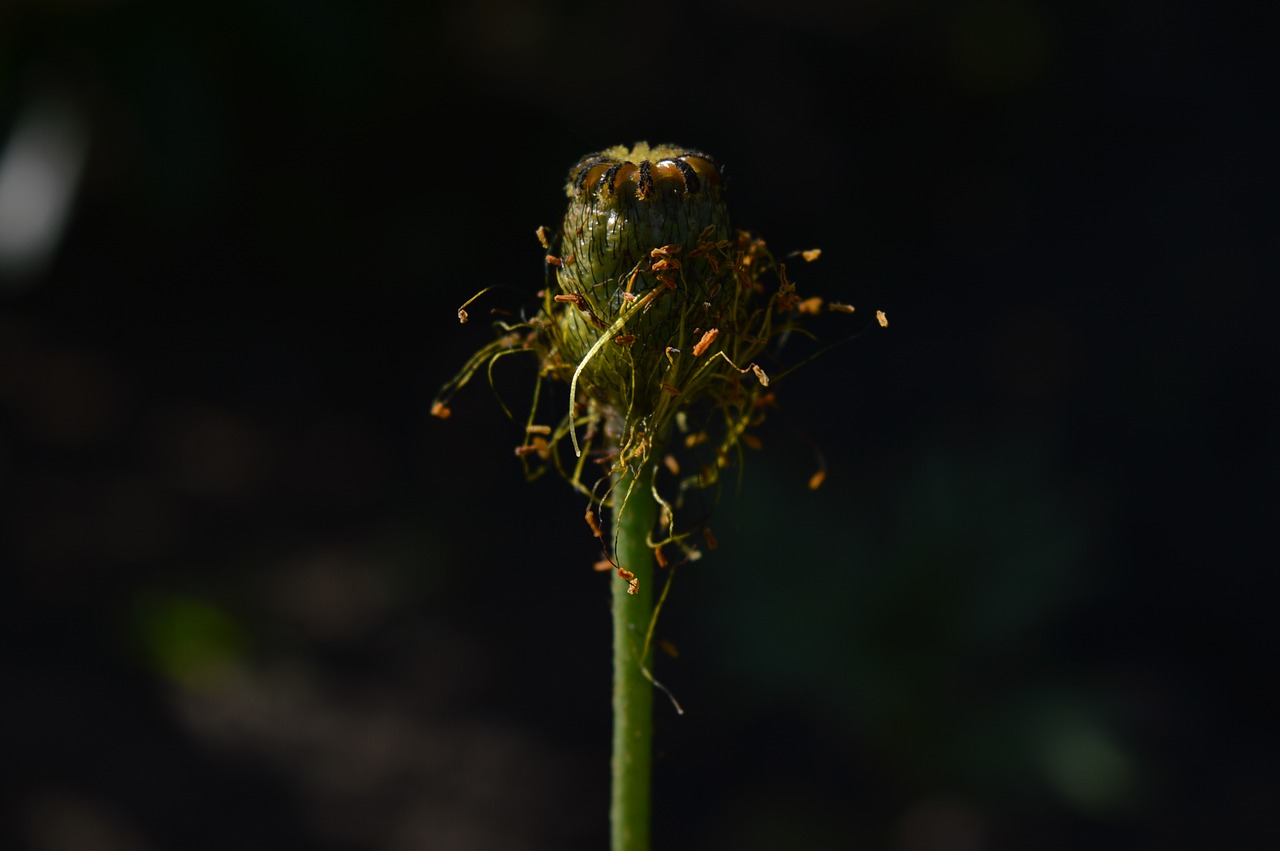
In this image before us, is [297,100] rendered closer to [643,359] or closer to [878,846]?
[878,846]

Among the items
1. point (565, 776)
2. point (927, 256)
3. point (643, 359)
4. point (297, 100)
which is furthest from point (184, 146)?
point (643, 359)

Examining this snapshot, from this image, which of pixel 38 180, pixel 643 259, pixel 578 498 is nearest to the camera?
pixel 643 259

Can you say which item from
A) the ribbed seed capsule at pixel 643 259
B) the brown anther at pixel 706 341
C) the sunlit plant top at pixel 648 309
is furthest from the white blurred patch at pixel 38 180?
the brown anther at pixel 706 341

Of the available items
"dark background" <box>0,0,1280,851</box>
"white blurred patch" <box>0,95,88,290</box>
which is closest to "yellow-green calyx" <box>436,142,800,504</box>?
"dark background" <box>0,0,1280,851</box>

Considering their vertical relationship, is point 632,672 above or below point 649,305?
below

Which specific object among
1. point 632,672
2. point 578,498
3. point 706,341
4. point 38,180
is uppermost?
point 38,180

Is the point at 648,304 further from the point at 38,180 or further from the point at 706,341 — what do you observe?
the point at 38,180

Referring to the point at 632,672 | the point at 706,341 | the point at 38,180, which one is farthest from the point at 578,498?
the point at 706,341

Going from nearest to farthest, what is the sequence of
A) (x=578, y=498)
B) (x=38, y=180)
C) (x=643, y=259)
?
(x=643, y=259) < (x=38, y=180) < (x=578, y=498)
